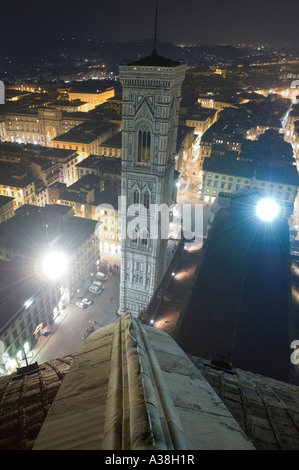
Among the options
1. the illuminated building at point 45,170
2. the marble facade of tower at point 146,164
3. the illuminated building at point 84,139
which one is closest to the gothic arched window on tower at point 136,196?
the marble facade of tower at point 146,164

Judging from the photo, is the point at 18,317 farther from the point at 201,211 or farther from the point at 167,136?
the point at 201,211

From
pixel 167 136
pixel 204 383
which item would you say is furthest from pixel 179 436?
pixel 167 136

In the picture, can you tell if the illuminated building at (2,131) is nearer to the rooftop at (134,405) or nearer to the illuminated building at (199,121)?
the illuminated building at (199,121)

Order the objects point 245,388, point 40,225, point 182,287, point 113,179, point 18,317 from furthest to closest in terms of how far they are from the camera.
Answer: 1. point 113,179
2. point 40,225
3. point 18,317
4. point 182,287
5. point 245,388

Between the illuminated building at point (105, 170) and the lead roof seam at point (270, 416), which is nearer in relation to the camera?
the lead roof seam at point (270, 416)

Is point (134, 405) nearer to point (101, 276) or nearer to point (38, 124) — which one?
point (101, 276)

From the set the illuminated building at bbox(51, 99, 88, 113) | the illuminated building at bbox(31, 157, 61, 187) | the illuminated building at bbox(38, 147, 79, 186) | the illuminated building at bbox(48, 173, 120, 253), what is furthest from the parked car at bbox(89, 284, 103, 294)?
the illuminated building at bbox(51, 99, 88, 113)
